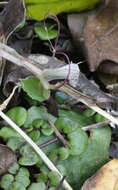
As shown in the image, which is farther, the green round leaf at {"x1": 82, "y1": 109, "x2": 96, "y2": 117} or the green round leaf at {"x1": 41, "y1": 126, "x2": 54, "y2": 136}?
the green round leaf at {"x1": 82, "y1": 109, "x2": 96, "y2": 117}

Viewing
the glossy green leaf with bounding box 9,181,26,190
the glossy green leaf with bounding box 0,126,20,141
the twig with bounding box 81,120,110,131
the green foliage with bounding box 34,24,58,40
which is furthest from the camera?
the green foliage with bounding box 34,24,58,40

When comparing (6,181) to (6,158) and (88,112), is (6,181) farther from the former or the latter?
(88,112)

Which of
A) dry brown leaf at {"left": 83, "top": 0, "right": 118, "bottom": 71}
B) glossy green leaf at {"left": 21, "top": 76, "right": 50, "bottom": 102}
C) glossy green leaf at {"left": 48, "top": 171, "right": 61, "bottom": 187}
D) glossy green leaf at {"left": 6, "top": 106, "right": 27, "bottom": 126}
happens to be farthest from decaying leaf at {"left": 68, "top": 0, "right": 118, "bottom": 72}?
glossy green leaf at {"left": 48, "top": 171, "right": 61, "bottom": 187}

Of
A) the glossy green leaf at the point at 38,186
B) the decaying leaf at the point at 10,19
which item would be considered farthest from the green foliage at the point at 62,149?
the decaying leaf at the point at 10,19

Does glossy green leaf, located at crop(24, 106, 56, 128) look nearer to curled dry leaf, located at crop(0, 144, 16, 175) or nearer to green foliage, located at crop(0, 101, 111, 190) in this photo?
green foliage, located at crop(0, 101, 111, 190)

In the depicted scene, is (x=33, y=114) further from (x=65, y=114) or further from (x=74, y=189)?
(x=74, y=189)

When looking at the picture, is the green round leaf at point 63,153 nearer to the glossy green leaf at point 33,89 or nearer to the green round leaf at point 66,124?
the green round leaf at point 66,124
